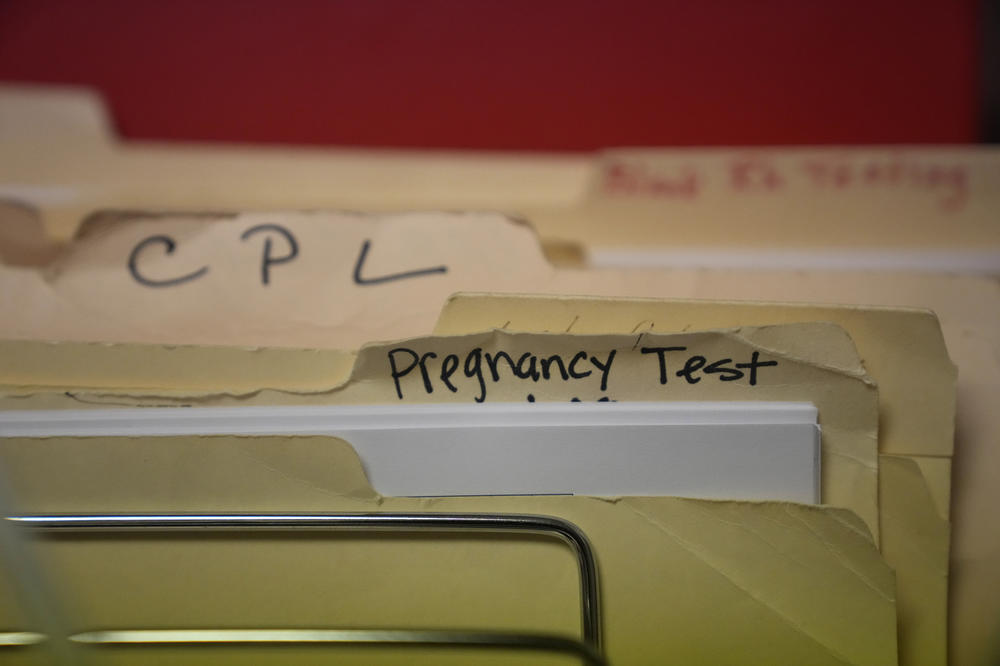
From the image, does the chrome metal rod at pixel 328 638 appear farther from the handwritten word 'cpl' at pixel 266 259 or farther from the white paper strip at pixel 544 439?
the handwritten word 'cpl' at pixel 266 259

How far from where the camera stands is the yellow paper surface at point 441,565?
35cm

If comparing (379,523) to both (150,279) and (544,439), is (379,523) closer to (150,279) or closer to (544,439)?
(544,439)

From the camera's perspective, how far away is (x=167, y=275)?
0.42 meters

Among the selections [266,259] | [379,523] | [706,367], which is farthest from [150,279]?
[706,367]

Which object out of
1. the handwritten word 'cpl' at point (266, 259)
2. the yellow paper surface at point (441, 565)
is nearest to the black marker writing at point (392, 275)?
the handwritten word 'cpl' at point (266, 259)

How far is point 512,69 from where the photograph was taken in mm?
580

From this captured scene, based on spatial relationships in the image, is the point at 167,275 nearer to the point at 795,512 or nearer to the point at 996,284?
the point at 795,512

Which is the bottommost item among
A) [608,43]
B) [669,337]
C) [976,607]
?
[976,607]

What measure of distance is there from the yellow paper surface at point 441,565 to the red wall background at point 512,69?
320mm

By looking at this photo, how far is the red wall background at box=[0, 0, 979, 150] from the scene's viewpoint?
0.57m

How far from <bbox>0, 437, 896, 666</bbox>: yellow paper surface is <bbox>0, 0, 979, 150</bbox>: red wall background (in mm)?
320

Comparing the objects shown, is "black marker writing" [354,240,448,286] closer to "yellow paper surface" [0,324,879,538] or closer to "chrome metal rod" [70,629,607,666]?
"yellow paper surface" [0,324,879,538]

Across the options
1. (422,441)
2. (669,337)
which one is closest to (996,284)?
(669,337)

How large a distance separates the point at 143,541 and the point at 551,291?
0.79 feet
